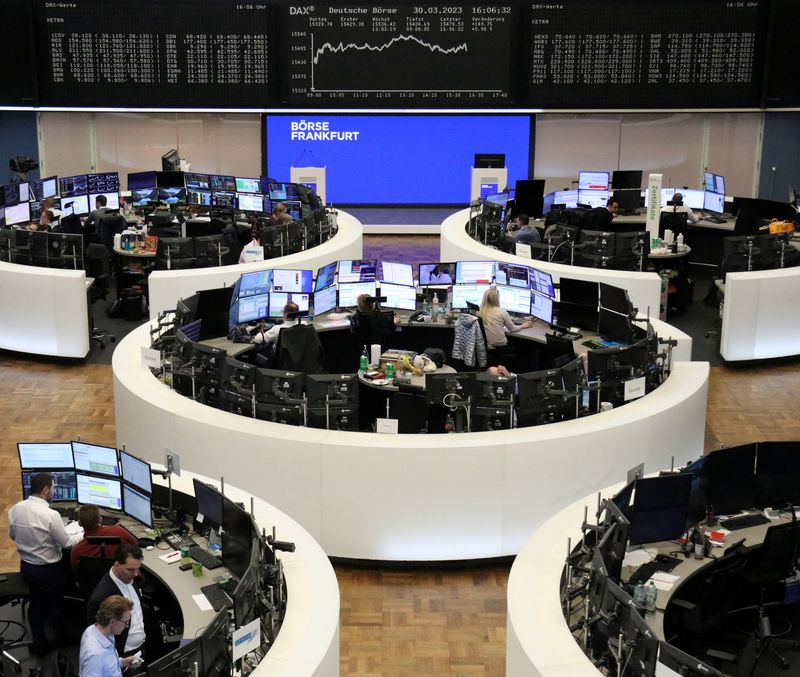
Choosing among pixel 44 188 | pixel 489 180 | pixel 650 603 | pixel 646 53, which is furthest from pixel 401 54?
pixel 650 603

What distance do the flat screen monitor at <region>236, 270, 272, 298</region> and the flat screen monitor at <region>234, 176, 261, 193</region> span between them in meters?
5.12

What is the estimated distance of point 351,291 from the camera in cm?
1139

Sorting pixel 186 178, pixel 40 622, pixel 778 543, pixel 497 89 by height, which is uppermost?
pixel 497 89

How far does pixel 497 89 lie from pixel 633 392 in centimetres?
984

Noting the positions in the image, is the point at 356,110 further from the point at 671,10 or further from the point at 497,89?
the point at 671,10

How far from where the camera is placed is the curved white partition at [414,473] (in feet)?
25.8

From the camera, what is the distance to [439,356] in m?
9.52

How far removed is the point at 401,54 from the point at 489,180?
2311 mm

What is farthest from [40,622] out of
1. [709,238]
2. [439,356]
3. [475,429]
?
[709,238]

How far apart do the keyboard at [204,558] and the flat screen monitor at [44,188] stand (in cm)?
958

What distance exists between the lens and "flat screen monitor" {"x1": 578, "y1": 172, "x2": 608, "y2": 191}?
653 inches

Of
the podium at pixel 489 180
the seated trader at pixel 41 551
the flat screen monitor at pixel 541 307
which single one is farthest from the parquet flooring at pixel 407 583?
the podium at pixel 489 180

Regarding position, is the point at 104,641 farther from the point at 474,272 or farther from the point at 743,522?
the point at 474,272

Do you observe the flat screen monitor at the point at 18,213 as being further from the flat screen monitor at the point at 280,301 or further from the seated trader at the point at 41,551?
the seated trader at the point at 41,551
